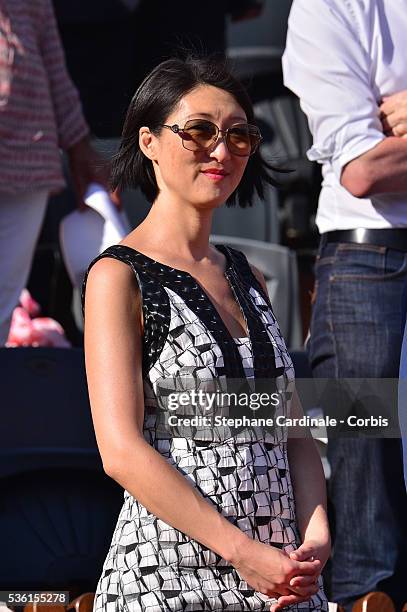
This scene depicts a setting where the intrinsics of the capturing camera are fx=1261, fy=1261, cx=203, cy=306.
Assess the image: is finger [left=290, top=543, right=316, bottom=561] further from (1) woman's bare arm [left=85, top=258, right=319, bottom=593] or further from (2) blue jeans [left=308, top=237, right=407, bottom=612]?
(2) blue jeans [left=308, top=237, right=407, bottom=612]

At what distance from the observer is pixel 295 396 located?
7.41 feet

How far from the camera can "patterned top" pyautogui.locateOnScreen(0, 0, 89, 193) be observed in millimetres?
3406

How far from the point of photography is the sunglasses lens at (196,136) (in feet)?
7.11

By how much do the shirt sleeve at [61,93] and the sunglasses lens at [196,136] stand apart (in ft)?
5.17

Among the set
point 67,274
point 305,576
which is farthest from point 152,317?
point 67,274

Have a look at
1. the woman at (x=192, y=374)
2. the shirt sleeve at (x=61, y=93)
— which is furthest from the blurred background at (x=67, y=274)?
the woman at (x=192, y=374)

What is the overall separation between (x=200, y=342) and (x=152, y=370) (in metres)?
A: 0.09

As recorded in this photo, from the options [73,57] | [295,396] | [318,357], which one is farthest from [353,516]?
[73,57]

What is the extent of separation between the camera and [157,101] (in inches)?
88.9

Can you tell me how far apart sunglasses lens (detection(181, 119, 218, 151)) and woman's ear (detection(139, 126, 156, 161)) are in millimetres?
101

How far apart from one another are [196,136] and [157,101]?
14cm

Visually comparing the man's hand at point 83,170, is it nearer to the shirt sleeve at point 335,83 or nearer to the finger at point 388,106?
the shirt sleeve at point 335,83

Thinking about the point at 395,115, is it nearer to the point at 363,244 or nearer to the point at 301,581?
the point at 363,244

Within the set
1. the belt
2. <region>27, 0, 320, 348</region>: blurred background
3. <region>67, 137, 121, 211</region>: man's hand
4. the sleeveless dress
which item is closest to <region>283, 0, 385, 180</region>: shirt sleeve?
the belt
